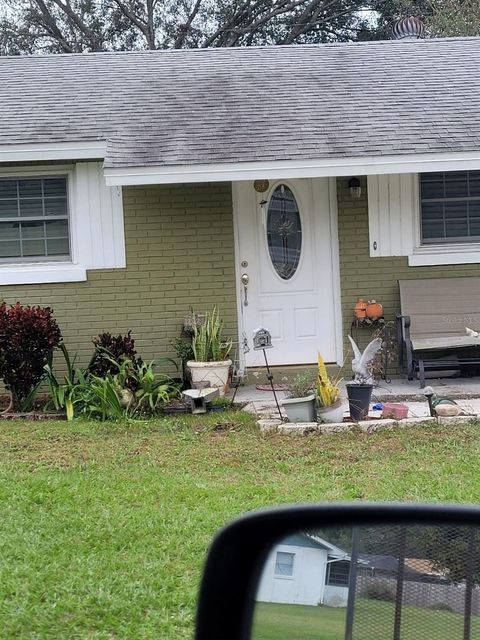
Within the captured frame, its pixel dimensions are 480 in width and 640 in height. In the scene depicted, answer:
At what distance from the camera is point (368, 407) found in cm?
744

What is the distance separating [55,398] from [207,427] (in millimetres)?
1878

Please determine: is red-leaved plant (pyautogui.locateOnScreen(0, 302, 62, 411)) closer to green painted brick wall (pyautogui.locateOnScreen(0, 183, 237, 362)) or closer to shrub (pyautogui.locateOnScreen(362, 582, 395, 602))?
green painted brick wall (pyautogui.locateOnScreen(0, 183, 237, 362))

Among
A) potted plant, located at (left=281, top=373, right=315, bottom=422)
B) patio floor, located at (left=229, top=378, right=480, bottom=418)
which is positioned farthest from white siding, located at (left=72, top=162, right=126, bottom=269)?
potted plant, located at (left=281, top=373, right=315, bottom=422)

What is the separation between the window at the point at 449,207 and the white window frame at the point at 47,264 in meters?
4.07

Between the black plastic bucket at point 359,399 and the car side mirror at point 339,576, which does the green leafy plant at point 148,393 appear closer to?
the black plastic bucket at point 359,399

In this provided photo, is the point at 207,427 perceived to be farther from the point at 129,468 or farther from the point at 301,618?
the point at 301,618

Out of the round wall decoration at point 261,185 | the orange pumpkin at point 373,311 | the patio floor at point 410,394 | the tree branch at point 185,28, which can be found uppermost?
the tree branch at point 185,28

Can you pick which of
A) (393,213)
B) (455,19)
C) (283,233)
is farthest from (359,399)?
(455,19)

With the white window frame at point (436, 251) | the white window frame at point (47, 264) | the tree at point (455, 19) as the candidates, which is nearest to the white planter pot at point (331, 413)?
the white window frame at point (436, 251)

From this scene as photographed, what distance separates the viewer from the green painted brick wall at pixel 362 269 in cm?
980

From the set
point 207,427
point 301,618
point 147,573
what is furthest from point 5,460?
point 301,618

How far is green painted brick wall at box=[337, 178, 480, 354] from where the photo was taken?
9797mm

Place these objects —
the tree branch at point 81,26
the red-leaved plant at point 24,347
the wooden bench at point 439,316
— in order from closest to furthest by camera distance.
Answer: the red-leaved plant at point 24,347 < the wooden bench at point 439,316 < the tree branch at point 81,26

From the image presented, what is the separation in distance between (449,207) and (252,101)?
2740 millimetres
